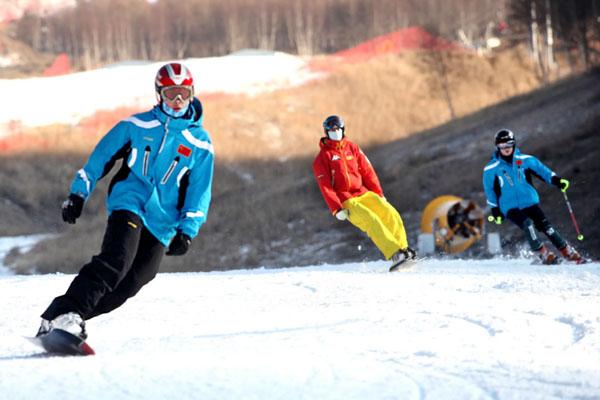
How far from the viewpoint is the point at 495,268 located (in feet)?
32.6

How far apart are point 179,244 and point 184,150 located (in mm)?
542

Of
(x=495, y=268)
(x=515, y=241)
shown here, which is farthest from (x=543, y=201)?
(x=495, y=268)

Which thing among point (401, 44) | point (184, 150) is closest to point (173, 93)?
point (184, 150)

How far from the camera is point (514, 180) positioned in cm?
1069

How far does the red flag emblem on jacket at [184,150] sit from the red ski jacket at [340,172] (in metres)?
4.74

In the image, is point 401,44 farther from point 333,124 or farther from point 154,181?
point 154,181

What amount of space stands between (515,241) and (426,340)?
15782 millimetres

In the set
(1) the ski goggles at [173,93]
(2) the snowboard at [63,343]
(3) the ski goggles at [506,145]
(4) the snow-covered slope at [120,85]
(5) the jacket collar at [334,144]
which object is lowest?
(2) the snowboard at [63,343]

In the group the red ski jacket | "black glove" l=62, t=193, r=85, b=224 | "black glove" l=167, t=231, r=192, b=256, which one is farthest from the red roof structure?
"black glove" l=62, t=193, r=85, b=224

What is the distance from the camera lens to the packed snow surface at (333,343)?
385 cm

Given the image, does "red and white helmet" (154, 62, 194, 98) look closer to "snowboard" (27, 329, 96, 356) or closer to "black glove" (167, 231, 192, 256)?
"black glove" (167, 231, 192, 256)

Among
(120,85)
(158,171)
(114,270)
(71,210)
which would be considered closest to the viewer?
(114,270)

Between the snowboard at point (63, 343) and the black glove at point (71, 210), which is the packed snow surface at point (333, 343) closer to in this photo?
the snowboard at point (63, 343)

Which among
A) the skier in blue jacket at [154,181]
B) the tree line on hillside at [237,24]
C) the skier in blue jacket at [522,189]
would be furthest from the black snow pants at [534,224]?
the tree line on hillside at [237,24]
